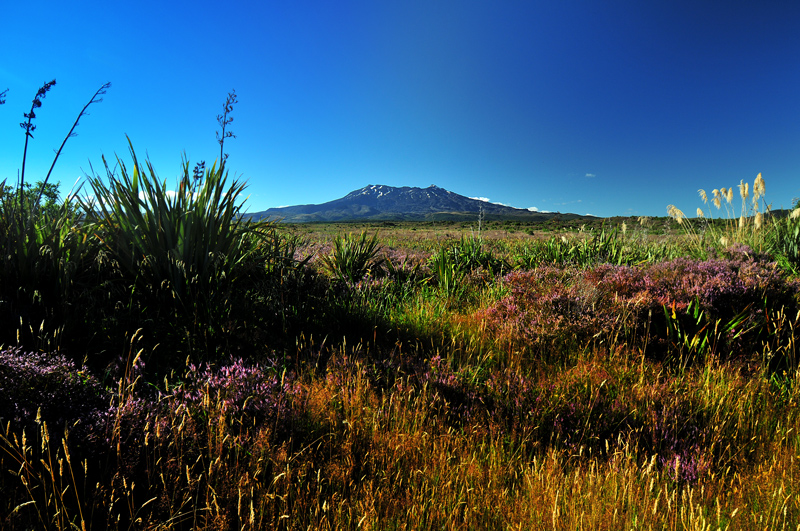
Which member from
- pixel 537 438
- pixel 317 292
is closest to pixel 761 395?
pixel 537 438

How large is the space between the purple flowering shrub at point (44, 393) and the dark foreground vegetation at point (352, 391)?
0.01 m

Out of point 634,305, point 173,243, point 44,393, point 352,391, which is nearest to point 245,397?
point 352,391

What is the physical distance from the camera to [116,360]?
104 inches

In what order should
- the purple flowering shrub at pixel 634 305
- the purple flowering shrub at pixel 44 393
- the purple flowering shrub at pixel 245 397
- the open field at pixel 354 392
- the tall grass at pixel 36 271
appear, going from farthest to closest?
the purple flowering shrub at pixel 634 305
the tall grass at pixel 36 271
the purple flowering shrub at pixel 245 397
the purple flowering shrub at pixel 44 393
the open field at pixel 354 392

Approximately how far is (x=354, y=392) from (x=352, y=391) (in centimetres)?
2

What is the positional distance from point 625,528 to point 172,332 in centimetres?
337

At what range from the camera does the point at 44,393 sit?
192 cm

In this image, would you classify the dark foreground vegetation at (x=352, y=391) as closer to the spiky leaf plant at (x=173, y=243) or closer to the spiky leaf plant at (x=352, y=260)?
the spiky leaf plant at (x=173, y=243)

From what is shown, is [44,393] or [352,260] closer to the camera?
[44,393]

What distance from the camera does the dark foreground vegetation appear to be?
5.17 ft

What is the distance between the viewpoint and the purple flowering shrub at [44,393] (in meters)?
1.80

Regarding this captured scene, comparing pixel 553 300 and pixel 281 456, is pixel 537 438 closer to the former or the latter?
pixel 281 456

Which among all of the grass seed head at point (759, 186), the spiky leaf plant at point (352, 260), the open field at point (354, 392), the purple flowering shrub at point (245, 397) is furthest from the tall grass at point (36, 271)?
the grass seed head at point (759, 186)

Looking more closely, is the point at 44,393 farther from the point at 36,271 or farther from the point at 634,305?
the point at 634,305
